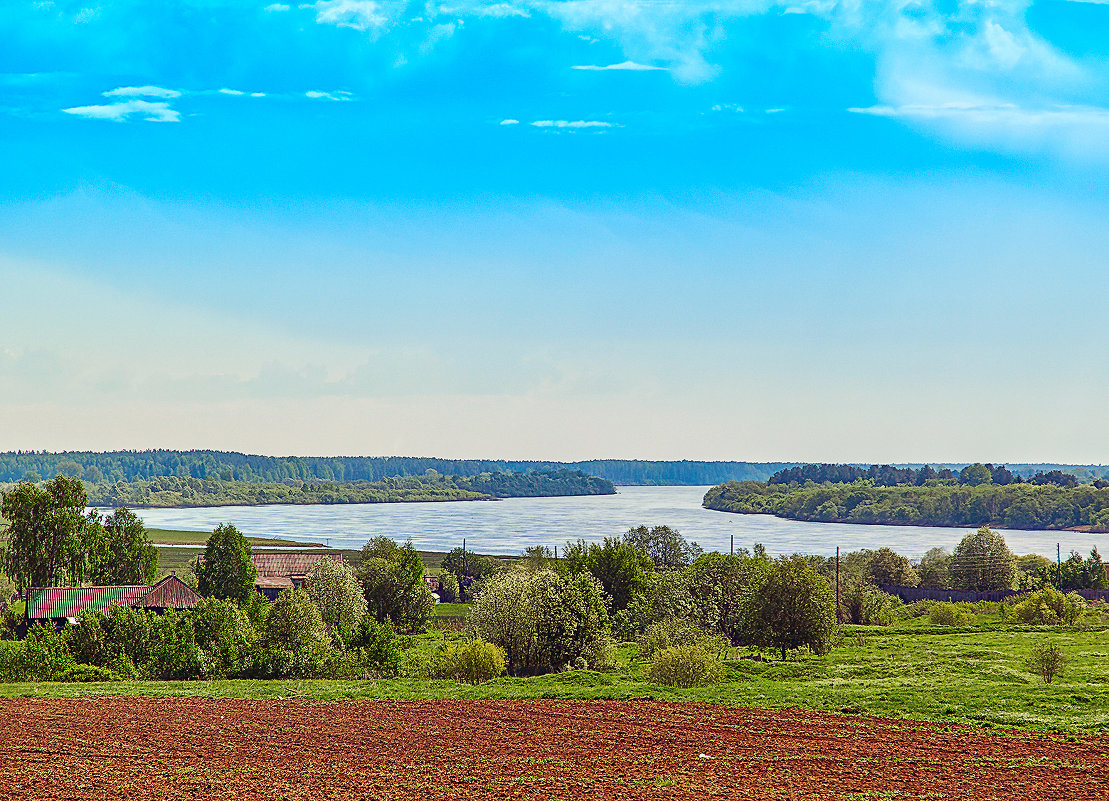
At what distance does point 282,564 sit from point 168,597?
20.4 metres

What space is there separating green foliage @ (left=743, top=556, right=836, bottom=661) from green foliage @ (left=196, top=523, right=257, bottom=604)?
103ft

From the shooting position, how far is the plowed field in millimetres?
13102

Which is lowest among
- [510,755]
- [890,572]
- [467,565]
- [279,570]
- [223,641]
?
[890,572]

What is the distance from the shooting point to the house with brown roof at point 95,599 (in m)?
44.0

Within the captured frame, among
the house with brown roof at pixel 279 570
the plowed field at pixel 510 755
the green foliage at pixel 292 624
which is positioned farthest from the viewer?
the house with brown roof at pixel 279 570

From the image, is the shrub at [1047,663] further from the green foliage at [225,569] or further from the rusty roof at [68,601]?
the green foliage at [225,569]

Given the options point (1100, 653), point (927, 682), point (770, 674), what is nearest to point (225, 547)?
point (770, 674)

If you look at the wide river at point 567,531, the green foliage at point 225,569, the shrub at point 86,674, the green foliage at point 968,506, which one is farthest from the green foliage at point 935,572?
the green foliage at point 968,506

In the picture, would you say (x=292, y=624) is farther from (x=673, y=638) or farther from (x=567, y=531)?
(x=567, y=531)

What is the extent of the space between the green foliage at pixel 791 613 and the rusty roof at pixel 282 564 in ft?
120

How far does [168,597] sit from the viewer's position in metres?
46.7

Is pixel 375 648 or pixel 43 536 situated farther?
pixel 43 536

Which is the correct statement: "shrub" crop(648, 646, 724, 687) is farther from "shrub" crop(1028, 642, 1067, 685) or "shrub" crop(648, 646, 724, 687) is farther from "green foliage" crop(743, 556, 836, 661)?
"green foliage" crop(743, 556, 836, 661)

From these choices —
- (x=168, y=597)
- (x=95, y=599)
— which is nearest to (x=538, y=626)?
(x=168, y=597)
